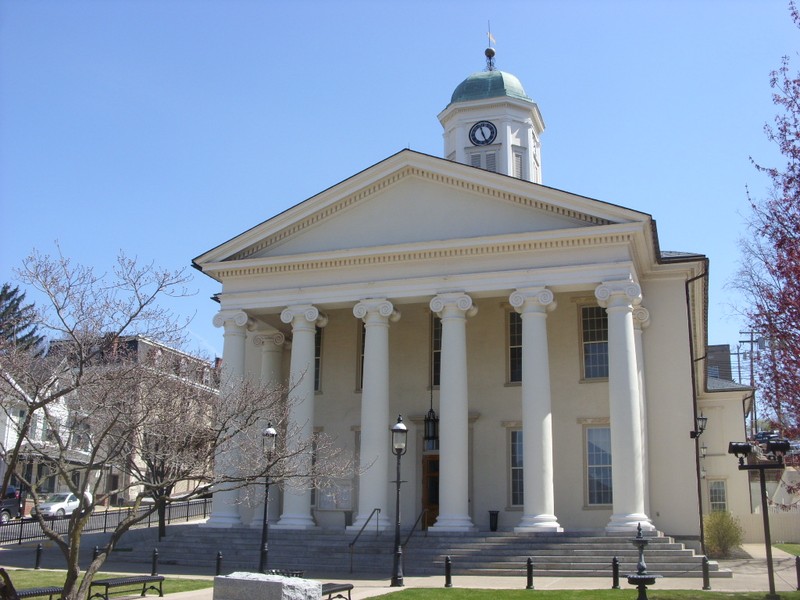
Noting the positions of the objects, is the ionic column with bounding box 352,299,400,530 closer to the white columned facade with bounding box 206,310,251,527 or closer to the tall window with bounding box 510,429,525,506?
the white columned facade with bounding box 206,310,251,527

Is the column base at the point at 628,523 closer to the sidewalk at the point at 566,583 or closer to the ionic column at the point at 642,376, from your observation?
the sidewalk at the point at 566,583

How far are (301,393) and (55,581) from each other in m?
10.2

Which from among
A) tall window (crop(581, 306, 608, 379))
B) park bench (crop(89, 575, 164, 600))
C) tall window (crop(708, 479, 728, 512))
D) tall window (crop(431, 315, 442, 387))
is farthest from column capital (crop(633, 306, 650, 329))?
park bench (crop(89, 575, 164, 600))

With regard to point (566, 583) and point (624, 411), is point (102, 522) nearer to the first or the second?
point (624, 411)

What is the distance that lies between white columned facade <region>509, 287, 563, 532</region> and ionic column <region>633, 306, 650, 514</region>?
330 centimetres

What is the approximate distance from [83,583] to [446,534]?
44.5 feet

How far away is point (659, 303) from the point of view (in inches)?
1167

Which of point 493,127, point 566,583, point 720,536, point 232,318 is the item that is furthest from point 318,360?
point 720,536

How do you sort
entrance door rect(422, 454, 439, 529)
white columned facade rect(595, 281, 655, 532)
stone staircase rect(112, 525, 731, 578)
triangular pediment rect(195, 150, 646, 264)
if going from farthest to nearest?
entrance door rect(422, 454, 439, 529) < triangular pediment rect(195, 150, 646, 264) < white columned facade rect(595, 281, 655, 532) < stone staircase rect(112, 525, 731, 578)

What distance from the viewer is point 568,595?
1780 cm

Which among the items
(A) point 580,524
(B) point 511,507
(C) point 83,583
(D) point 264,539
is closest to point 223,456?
(D) point 264,539

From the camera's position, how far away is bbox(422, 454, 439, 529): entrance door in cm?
3053

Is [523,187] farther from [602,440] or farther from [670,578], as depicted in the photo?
[670,578]

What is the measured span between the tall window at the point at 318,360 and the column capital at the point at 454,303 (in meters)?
6.79
